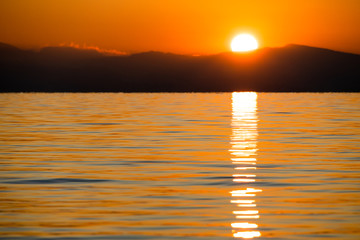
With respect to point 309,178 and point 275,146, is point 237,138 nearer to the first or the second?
point 275,146

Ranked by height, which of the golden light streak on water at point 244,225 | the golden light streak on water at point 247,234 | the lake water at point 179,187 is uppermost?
the lake water at point 179,187

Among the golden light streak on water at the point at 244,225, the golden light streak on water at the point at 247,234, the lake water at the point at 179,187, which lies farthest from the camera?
the golden light streak on water at the point at 244,225

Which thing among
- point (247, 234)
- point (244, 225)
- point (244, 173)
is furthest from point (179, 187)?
point (247, 234)

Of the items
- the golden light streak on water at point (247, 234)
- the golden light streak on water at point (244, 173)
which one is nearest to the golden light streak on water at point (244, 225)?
the golden light streak on water at point (244, 173)

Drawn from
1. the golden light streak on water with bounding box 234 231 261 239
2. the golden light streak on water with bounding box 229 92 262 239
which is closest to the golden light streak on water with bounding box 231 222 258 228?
the golden light streak on water with bounding box 229 92 262 239

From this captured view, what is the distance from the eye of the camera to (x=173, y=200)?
17656 mm

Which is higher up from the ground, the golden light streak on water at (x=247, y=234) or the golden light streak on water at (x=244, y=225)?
the golden light streak on water at (x=244, y=225)

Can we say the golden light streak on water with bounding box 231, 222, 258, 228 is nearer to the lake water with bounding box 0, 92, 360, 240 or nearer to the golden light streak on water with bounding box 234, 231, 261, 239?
the lake water with bounding box 0, 92, 360, 240

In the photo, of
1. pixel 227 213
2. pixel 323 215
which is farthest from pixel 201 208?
pixel 323 215

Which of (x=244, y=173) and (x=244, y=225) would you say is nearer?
(x=244, y=225)

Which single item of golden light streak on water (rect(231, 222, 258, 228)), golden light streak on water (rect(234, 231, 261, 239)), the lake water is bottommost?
golden light streak on water (rect(234, 231, 261, 239))

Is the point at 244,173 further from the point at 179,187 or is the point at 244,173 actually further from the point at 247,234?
the point at 247,234

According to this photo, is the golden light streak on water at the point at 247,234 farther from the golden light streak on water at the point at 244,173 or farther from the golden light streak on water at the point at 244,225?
the golden light streak on water at the point at 244,225

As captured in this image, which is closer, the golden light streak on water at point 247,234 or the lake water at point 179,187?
the golden light streak on water at point 247,234
